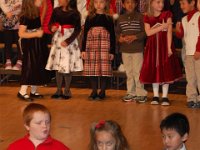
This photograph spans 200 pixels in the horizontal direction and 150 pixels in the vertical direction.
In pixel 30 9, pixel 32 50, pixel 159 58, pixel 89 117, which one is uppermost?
pixel 30 9

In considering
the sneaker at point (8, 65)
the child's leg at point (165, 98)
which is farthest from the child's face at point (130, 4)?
the sneaker at point (8, 65)

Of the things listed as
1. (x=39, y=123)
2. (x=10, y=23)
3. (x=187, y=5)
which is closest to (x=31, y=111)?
(x=39, y=123)

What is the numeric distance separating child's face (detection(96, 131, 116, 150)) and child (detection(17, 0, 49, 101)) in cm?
364

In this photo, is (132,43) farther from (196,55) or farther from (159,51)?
(196,55)

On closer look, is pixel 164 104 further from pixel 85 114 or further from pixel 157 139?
pixel 157 139

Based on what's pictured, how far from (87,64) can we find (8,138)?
6.85 ft

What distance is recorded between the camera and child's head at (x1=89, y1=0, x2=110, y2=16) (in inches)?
262

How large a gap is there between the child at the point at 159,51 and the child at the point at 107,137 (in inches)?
135

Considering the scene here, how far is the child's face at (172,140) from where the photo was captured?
3.43 m

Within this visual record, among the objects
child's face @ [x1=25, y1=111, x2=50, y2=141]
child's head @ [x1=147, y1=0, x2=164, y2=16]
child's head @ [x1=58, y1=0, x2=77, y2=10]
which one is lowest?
child's face @ [x1=25, y1=111, x2=50, y2=141]

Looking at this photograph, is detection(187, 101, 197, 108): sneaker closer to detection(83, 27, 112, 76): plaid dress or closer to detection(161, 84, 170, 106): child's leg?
detection(161, 84, 170, 106): child's leg

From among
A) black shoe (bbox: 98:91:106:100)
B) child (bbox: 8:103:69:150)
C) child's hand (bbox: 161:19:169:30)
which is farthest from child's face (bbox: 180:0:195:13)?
child (bbox: 8:103:69:150)

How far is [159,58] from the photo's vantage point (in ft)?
21.5

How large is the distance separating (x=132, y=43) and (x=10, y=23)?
1984mm
